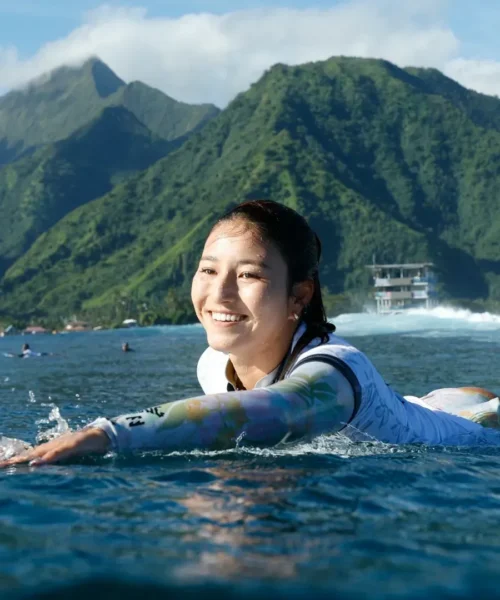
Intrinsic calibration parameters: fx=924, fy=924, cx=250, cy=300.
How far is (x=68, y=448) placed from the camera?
4.12 meters

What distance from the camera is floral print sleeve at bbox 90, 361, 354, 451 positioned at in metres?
4.28

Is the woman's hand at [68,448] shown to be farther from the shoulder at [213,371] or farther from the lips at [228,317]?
the shoulder at [213,371]

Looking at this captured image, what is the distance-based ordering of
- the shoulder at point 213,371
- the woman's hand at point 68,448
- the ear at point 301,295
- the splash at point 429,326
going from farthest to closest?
the splash at point 429,326
the shoulder at point 213,371
the ear at point 301,295
the woman's hand at point 68,448

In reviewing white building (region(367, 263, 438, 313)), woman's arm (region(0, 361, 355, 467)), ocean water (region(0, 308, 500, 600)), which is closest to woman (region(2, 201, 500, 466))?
woman's arm (region(0, 361, 355, 467))

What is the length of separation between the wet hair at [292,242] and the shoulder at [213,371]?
608 mm

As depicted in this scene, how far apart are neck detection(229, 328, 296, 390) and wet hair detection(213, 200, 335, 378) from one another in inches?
3.6

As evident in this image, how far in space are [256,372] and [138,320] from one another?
641 feet

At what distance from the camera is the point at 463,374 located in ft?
72.5

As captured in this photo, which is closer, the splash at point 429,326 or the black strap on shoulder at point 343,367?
the black strap on shoulder at point 343,367

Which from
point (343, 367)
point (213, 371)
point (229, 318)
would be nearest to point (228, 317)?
point (229, 318)

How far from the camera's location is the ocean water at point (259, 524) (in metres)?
2.83

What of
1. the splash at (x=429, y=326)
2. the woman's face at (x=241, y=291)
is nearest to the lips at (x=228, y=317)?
the woman's face at (x=241, y=291)

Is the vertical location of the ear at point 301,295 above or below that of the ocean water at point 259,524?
above

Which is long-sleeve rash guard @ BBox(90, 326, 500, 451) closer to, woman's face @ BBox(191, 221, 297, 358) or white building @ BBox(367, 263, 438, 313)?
woman's face @ BBox(191, 221, 297, 358)
